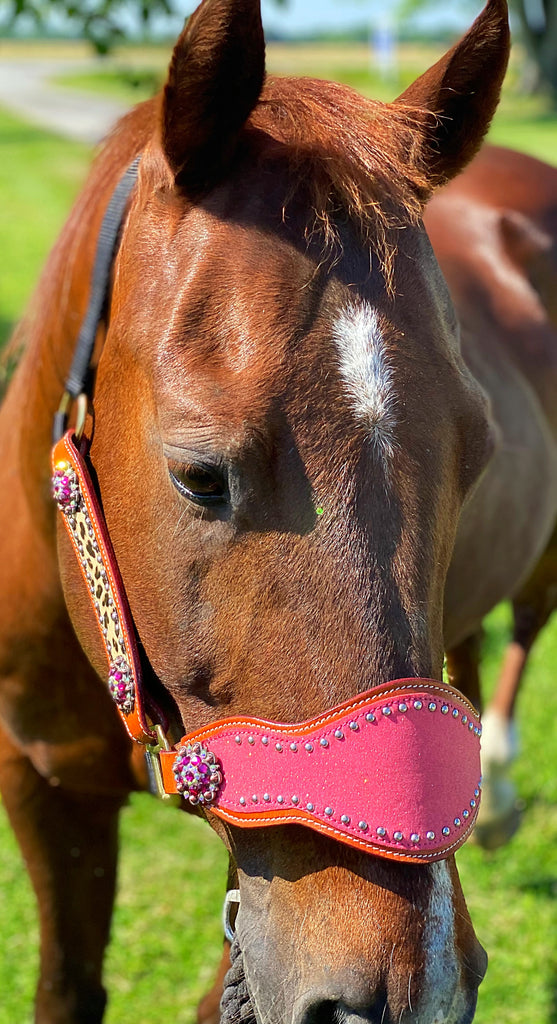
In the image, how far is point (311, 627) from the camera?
136 centimetres

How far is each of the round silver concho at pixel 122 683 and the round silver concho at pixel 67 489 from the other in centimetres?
26

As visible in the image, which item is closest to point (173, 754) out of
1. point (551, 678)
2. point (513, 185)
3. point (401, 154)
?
point (401, 154)

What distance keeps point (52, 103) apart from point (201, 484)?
2840 centimetres

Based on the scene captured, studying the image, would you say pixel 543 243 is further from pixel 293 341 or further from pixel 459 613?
pixel 293 341

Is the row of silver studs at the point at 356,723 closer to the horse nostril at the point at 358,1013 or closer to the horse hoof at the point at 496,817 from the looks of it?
the horse nostril at the point at 358,1013

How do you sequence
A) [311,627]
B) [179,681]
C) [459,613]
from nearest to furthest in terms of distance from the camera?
[311,627] → [179,681] → [459,613]

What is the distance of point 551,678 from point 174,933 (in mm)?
2410

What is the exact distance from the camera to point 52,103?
88.6 ft

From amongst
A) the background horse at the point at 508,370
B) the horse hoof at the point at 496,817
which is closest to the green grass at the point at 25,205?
the background horse at the point at 508,370

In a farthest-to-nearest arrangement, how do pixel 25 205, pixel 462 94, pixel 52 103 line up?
pixel 52 103 → pixel 25 205 → pixel 462 94

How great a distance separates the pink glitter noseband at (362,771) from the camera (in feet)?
4.34

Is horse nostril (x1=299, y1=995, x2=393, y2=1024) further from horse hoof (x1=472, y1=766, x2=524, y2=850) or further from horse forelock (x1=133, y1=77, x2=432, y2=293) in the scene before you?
horse hoof (x1=472, y1=766, x2=524, y2=850)

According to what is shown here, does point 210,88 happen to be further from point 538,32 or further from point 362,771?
point 538,32

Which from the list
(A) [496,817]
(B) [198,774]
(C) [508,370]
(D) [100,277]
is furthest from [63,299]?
(A) [496,817]
